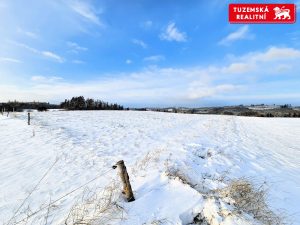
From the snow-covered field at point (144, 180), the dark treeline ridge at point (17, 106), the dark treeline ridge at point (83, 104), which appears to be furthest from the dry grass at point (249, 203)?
the dark treeline ridge at point (83, 104)

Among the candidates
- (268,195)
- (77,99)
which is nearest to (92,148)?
(268,195)

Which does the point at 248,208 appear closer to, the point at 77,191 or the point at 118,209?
the point at 118,209

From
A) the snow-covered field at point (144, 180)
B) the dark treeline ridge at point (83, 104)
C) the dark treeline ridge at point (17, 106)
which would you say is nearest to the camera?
the snow-covered field at point (144, 180)

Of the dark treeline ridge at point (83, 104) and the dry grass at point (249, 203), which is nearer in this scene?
the dry grass at point (249, 203)

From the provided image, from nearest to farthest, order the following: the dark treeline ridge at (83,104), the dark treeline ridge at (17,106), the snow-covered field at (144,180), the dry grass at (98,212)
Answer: the dry grass at (98,212)
the snow-covered field at (144,180)
the dark treeline ridge at (17,106)
the dark treeline ridge at (83,104)

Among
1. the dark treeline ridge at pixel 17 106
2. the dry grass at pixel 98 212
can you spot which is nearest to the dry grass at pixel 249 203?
the dry grass at pixel 98 212

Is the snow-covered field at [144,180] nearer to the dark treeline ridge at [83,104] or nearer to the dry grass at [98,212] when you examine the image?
the dry grass at [98,212]

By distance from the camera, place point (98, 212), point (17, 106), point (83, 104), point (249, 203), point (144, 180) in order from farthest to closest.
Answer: point (83, 104), point (17, 106), point (144, 180), point (249, 203), point (98, 212)

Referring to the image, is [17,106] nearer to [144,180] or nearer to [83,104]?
[83,104]

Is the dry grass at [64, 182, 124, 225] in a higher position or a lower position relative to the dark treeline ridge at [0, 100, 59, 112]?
lower

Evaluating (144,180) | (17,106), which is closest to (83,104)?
(17,106)

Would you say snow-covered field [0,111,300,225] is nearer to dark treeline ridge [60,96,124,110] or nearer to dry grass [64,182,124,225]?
dry grass [64,182,124,225]

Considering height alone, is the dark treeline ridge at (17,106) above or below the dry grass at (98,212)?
above

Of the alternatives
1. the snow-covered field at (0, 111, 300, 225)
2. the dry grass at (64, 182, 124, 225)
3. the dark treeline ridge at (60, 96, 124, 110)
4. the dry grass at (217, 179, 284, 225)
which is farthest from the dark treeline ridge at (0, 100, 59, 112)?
the dry grass at (217, 179, 284, 225)
